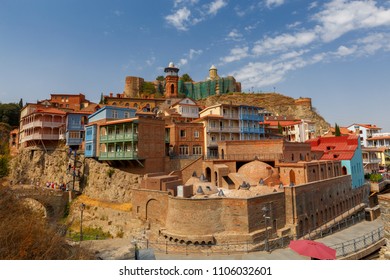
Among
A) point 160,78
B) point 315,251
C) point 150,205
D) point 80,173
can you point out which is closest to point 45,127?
point 80,173

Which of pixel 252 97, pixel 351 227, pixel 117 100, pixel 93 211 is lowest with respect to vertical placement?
pixel 351 227

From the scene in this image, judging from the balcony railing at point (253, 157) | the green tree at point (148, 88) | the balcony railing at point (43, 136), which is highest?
the green tree at point (148, 88)

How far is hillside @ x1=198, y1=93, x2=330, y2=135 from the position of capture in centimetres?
7756

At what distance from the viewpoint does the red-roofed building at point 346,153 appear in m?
35.2

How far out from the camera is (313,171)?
28828mm

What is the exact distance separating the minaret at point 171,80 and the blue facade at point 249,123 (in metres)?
31.8

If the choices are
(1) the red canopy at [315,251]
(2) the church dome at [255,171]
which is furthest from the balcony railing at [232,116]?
(1) the red canopy at [315,251]

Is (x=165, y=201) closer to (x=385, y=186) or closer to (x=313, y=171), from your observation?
(x=313, y=171)

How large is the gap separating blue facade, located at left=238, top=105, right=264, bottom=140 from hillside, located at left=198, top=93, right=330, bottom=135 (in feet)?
110

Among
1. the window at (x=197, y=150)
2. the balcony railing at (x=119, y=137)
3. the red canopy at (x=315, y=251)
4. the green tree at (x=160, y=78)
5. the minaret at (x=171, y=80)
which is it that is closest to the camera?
the red canopy at (x=315, y=251)

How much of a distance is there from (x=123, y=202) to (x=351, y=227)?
2794 cm

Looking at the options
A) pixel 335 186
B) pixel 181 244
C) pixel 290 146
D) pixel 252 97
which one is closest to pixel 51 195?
pixel 181 244

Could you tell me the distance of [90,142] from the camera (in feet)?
106

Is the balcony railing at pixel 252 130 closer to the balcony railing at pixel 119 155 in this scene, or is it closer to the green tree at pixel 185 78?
the balcony railing at pixel 119 155
